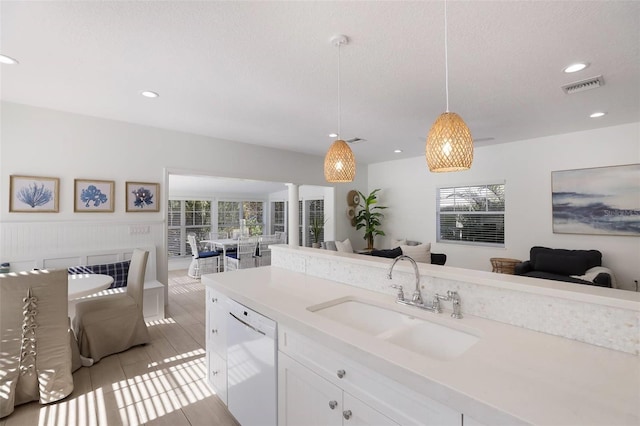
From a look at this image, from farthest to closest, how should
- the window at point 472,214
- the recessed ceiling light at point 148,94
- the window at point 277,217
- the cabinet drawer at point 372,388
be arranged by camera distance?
the window at point 277,217 → the window at point 472,214 → the recessed ceiling light at point 148,94 → the cabinet drawer at point 372,388

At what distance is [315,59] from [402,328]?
1.93 meters

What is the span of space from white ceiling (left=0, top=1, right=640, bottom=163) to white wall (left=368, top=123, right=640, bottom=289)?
492mm

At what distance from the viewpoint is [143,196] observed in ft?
12.6

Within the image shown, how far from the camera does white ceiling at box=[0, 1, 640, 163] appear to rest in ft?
5.54

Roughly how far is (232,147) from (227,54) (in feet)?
8.56

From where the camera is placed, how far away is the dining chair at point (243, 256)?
5898mm

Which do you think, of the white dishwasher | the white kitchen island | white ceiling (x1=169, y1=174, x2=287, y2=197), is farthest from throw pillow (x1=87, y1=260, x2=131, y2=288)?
white ceiling (x1=169, y1=174, x2=287, y2=197)

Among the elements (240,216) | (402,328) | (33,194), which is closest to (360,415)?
(402,328)

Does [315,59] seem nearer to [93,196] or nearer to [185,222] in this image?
[93,196]

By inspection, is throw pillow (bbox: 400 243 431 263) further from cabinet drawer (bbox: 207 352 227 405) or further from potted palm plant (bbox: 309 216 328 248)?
cabinet drawer (bbox: 207 352 227 405)

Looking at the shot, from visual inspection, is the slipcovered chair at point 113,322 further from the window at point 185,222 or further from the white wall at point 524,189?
the white wall at point 524,189

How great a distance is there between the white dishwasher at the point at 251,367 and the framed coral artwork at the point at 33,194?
2.87m

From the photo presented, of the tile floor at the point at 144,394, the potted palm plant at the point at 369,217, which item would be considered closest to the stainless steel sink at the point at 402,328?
the tile floor at the point at 144,394

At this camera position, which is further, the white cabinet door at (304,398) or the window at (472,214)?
the window at (472,214)
